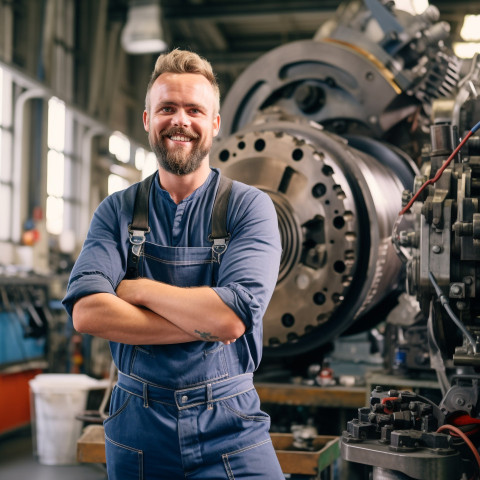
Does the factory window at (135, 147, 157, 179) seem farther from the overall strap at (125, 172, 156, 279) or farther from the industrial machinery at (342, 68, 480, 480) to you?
the overall strap at (125, 172, 156, 279)

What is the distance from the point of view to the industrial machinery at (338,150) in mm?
2375

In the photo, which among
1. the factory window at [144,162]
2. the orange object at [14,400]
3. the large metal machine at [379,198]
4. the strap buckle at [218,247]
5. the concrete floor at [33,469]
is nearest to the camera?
the strap buckle at [218,247]

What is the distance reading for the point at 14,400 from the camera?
216 inches

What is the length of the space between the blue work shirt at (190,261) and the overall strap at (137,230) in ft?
0.04

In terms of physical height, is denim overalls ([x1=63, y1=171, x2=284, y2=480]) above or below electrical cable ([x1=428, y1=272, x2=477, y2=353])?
below

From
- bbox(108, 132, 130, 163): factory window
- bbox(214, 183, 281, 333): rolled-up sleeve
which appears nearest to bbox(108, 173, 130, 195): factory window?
bbox(108, 132, 130, 163): factory window

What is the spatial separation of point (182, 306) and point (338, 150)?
3.84 ft

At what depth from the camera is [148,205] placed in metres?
1.67

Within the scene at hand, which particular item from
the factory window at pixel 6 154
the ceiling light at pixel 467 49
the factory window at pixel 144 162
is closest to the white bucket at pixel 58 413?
the factory window at pixel 6 154

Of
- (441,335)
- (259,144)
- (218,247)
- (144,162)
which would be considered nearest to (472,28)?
(259,144)

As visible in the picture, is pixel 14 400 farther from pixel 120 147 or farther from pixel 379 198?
pixel 120 147

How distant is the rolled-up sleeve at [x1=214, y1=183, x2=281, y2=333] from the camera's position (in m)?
1.50

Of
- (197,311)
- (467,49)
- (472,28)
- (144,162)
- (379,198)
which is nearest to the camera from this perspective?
(197,311)

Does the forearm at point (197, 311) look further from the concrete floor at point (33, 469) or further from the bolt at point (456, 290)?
the concrete floor at point (33, 469)
